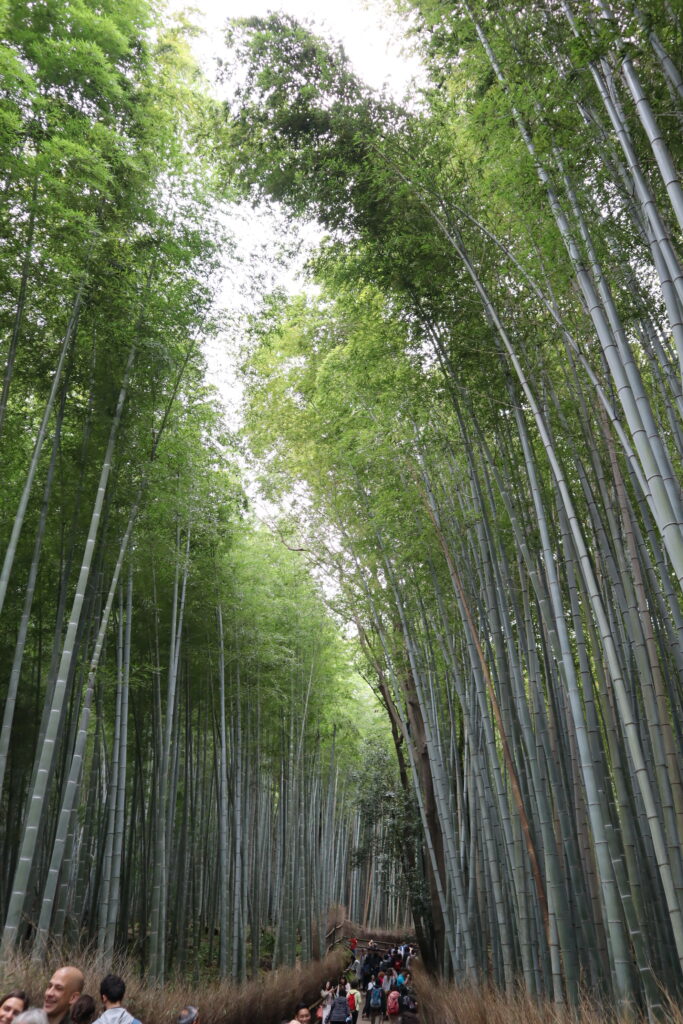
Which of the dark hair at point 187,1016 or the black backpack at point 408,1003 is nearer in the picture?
the dark hair at point 187,1016

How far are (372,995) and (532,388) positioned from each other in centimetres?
820

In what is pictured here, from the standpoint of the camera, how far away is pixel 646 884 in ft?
11.9

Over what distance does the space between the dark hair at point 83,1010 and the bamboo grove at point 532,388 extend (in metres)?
2.02

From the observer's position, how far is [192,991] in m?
5.30

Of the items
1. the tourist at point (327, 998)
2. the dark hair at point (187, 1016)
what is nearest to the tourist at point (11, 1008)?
the dark hair at point (187, 1016)

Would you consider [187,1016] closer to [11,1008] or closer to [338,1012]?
[11,1008]

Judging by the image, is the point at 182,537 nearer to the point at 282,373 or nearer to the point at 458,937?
the point at 282,373

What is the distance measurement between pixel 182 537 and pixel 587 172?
4761 mm

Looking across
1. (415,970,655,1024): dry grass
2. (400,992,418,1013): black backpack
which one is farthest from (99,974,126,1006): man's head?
(400,992,418,1013): black backpack

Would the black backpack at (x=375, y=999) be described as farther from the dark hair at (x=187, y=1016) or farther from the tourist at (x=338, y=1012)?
the dark hair at (x=187, y=1016)

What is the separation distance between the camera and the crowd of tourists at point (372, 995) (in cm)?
647

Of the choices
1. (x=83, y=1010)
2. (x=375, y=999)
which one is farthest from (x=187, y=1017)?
(x=375, y=999)

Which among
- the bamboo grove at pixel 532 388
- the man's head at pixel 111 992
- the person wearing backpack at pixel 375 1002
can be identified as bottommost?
the person wearing backpack at pixel 375 1002

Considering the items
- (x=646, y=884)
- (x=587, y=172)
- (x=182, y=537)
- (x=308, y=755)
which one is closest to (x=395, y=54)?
(x=587, y=172)
